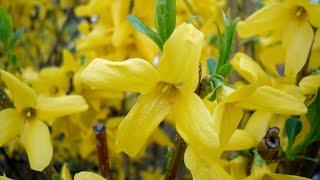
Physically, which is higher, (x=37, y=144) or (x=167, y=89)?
(x=167, y=89)

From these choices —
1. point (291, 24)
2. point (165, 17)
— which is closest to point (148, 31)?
point (165, 17)

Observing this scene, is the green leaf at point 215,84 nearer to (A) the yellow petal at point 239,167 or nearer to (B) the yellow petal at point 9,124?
(A) the yellow petal at point 239,167

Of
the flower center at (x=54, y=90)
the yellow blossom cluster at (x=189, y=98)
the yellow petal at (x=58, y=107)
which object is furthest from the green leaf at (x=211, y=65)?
the flower center at (x=54, y=90)

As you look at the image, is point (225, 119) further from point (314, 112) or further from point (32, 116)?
point (32, 116)

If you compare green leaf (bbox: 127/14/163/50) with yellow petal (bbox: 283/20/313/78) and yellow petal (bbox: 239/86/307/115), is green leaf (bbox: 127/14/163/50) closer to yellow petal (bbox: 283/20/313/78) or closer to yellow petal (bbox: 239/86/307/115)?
yellow petal (bbox: 239/86/307/115)

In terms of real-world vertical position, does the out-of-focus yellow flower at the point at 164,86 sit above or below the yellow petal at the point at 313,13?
below

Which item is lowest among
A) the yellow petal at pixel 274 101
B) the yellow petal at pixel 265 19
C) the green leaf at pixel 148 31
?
the yellow petal at pixel 274 101

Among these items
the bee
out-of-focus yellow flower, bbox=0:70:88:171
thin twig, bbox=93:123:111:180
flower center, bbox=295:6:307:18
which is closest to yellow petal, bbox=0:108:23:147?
out-of-focus yellow flower, bbox=0:70:88:171
